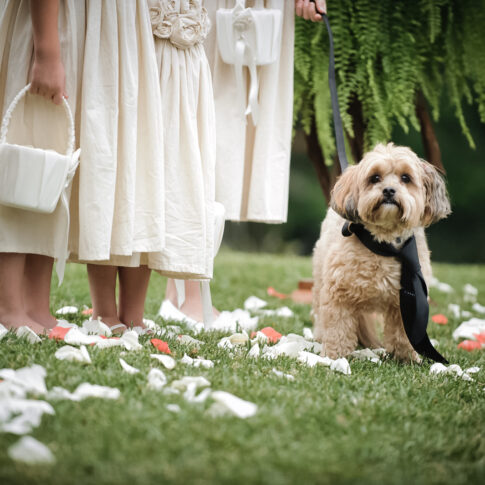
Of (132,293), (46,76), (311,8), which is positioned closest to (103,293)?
(132,293)

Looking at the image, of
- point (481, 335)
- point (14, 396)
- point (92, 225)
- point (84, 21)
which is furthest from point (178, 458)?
point (481, 335)

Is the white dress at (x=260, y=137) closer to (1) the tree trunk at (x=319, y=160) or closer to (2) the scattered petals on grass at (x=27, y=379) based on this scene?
(1) the tree trunk at (x=319, y=160)

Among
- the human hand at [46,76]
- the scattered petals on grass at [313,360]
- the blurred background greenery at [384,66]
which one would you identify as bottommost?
the scattered petals on grass at [313,360]

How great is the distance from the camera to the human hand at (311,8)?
3414mm

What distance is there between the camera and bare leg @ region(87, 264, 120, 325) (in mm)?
3029

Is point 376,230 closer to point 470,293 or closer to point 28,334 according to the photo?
point 28,334

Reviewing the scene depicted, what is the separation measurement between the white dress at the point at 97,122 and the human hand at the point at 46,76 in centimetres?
11

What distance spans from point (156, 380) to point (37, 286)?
109cm

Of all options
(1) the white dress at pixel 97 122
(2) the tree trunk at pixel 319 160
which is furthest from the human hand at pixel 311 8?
(2) the tree trunk at pixel 319 160

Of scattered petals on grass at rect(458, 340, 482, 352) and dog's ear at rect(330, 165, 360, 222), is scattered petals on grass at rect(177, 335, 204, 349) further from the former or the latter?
scattered petals on grass at rect(458, 340, 482, 352)

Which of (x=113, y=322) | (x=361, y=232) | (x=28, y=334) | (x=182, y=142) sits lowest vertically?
(x=113, y=322)

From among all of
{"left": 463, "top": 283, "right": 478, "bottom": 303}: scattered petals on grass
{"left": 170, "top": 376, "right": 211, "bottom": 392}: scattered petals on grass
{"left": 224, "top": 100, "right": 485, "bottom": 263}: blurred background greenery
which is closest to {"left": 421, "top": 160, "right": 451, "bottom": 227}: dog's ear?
{"left": 170, "top": 376, "right": 211, "bottom": 392}: scattered petals on grass

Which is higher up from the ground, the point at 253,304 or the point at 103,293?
the point at 103,293

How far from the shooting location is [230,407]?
Answer: 1791 mm
